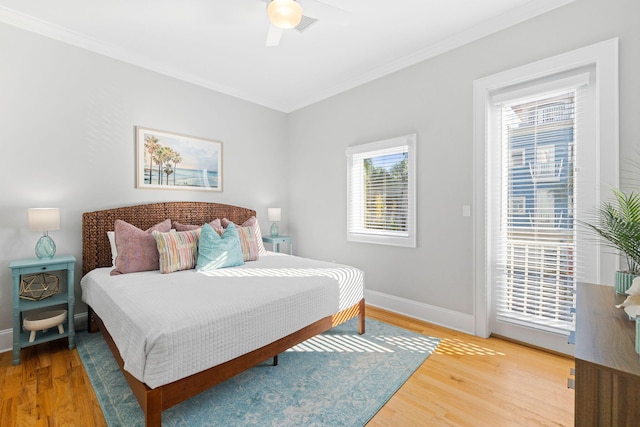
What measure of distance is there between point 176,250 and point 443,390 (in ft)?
7.92

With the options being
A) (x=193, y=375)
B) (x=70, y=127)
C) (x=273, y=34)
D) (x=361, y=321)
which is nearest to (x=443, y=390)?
(x=361, y=321)

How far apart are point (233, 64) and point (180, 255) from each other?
2200 millimetres

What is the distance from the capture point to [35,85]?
2.63 m

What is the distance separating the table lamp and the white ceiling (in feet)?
5.40

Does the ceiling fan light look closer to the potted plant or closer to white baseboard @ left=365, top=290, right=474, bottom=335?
the potted plant

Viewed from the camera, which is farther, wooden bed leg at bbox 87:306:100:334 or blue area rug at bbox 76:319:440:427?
wooden bed leg at bbox 87:306:100:334

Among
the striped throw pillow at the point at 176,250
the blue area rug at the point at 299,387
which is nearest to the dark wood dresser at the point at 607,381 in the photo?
the blue area rug at the point at 299,387

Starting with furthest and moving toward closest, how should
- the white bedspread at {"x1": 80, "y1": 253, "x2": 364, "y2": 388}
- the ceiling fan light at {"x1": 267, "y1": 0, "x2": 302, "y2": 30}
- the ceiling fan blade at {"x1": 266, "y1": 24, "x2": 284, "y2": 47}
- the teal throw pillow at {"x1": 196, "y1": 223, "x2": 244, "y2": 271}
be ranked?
the teal throw pillow at {"x1": 196, "y1": 223, "x2": 244, "y2": 271}
the ceiling fan blade at {"x1": 266, "y1": 24, "x2": 284, "y2": 47}
the ceiling fan light at {"x1": 267, "y1": 0, "x2": 302, "y2": 30}
the white bedspread at {"x1": 80, "y1": 253, "x2": 364, "y2": 388}

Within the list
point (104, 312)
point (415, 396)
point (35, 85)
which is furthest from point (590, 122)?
point (35, 85)

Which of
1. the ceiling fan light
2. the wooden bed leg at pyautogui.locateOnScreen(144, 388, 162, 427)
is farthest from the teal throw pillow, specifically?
the ceiling fan light

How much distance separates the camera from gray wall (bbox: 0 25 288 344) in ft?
8.27

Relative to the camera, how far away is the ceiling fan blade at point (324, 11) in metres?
2.01

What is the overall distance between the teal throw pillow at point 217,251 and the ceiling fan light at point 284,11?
191 cm

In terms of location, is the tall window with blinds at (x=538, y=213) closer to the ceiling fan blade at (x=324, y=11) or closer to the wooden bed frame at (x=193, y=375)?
the wooden bed frame at (x=193, y=375)
